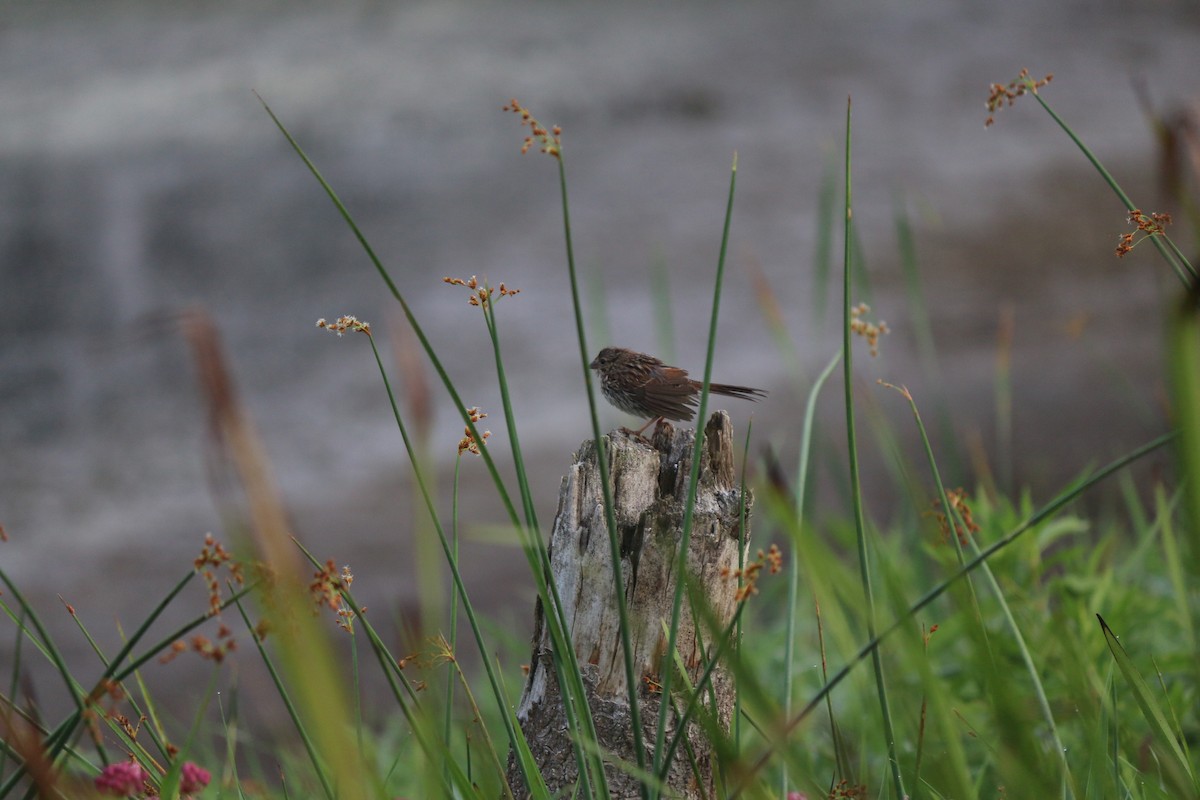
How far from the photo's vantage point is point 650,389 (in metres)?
1.95

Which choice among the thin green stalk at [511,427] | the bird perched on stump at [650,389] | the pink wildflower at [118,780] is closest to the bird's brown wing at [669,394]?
the bird perched on stump at [650,389]

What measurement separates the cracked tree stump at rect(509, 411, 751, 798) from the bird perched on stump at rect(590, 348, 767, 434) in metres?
0.29

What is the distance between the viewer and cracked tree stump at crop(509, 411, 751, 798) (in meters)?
1.55

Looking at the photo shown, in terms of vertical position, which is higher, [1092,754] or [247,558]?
[247,558]

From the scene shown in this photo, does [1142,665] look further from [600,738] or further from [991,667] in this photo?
[991,667]

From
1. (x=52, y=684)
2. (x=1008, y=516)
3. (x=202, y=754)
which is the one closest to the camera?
(x=1008, y=516)

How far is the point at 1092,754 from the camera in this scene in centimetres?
120

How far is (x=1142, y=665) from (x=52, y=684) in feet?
17.0

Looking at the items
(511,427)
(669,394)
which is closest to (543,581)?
(511,427)

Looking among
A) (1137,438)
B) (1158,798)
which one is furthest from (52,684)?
(1137,438)

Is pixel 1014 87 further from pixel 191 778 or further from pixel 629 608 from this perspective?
pixel 191 778

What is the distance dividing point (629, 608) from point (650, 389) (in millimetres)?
533

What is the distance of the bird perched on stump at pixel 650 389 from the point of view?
6.31 ft

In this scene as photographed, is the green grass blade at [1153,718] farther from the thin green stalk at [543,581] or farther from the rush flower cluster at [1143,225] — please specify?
the thin green stalk at [543,581]
